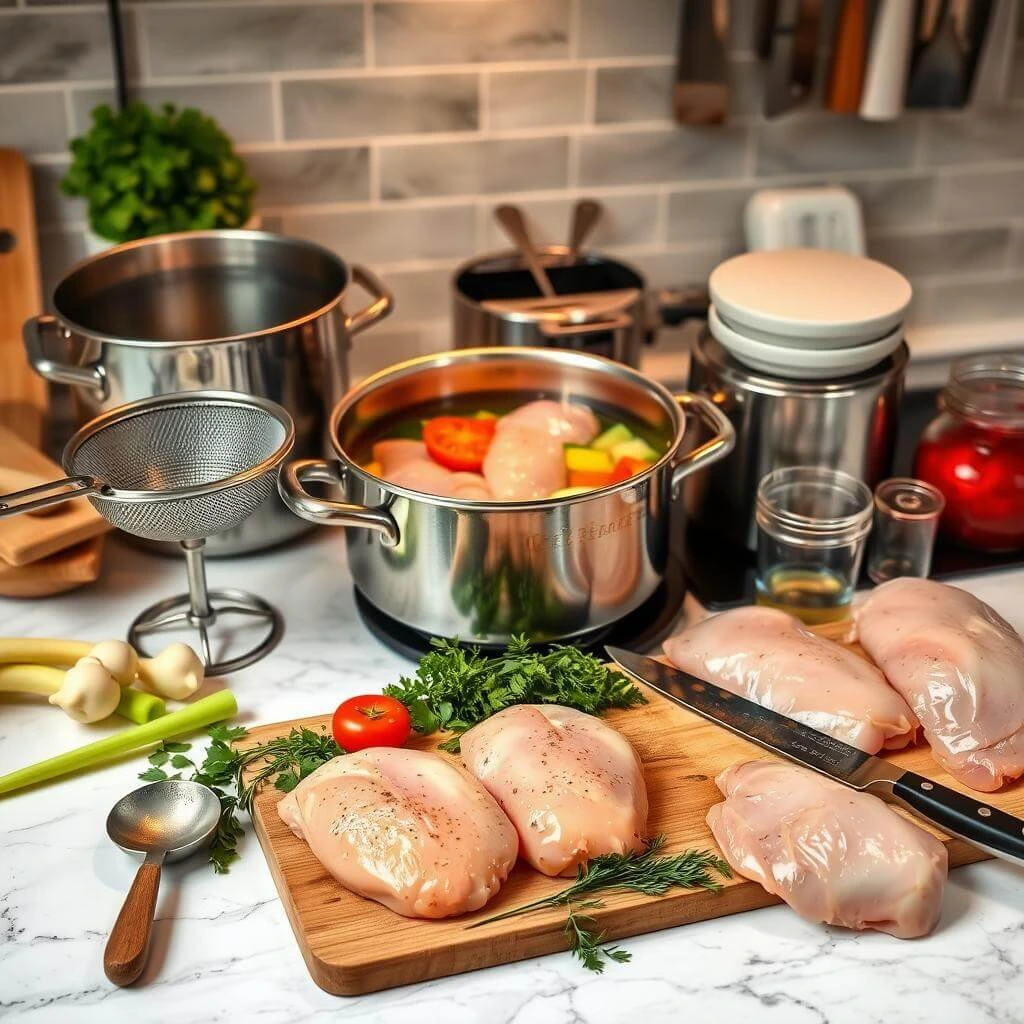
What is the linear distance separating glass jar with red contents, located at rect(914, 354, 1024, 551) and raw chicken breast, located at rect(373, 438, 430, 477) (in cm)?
56

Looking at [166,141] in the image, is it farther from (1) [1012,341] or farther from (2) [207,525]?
(1) [1012,341]

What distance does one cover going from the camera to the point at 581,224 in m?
1.77

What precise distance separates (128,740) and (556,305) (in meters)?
0.74

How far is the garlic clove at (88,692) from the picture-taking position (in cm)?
118

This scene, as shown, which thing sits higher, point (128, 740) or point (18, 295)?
point (18, 295)

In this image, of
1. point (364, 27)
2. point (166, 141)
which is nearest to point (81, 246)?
point (166, 141)

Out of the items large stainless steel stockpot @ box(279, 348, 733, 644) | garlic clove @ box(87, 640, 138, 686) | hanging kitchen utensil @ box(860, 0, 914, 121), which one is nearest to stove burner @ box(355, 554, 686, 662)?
large stainless steel stockpot @ box(279, 348, 733, 644)

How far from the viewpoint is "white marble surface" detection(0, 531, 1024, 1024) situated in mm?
958

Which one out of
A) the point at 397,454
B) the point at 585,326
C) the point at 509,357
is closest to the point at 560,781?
the point at 397,454

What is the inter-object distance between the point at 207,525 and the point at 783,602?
1.91ft

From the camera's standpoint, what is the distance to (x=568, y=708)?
1.15m

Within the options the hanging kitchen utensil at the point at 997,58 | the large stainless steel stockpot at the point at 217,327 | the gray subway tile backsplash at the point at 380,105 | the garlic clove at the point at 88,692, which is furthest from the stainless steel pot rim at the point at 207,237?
the hanging kitchen utensil at the point at 997,58

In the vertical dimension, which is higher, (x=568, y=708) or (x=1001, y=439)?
(x=1001, y=439)

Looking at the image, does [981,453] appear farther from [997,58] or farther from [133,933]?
[133,933]
